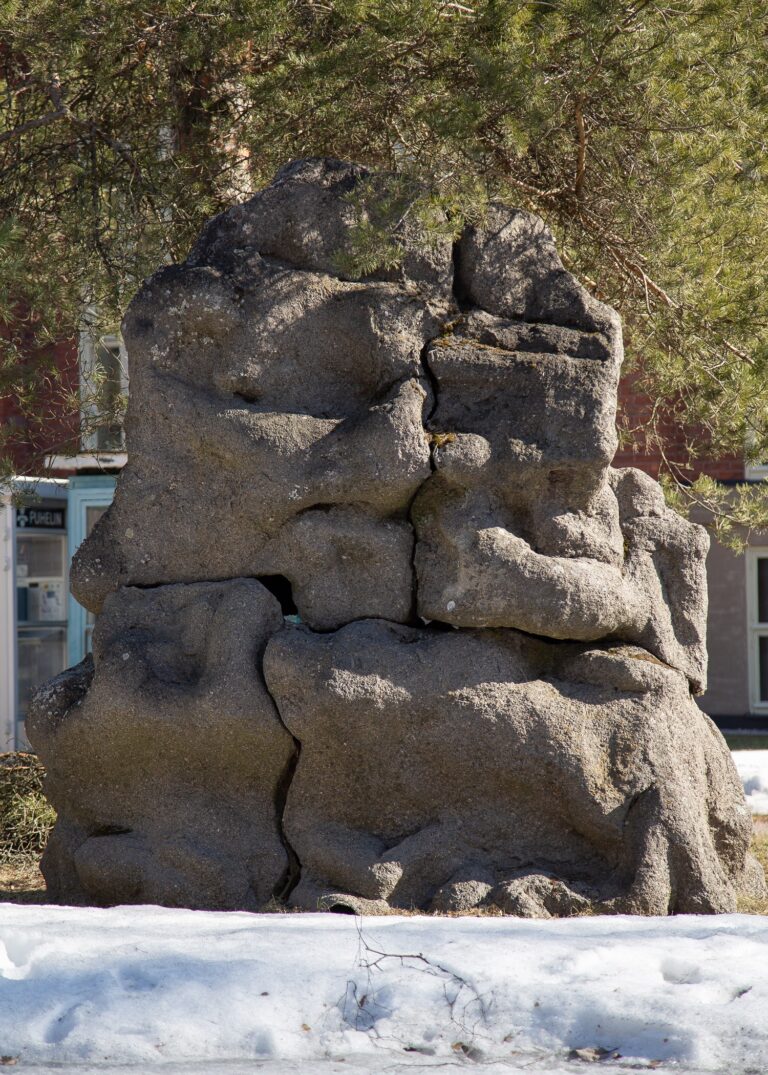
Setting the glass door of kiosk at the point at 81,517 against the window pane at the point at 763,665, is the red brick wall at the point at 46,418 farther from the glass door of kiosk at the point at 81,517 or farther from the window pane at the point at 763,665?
the window pane at the point at 763,665

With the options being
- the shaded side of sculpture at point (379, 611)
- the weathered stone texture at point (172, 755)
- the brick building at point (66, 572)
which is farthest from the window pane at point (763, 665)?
the weathered stone texture at point (172, 755)

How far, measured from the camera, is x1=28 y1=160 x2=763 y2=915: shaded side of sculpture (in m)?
5.03

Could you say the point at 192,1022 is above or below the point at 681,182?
below

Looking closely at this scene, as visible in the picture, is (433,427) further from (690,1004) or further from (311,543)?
(690,1004)

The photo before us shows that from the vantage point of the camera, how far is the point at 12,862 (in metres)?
7.26

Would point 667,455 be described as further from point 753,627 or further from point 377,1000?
point 377,1000

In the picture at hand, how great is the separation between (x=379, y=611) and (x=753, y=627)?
33.5 feet

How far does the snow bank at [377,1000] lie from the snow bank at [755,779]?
5369 millimetres

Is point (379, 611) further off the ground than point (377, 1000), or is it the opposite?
point (379, 611)

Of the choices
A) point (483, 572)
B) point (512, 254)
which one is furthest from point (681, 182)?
point (483, 572)

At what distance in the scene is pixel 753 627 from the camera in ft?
48.0

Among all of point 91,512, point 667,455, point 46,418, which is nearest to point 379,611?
point 46,418

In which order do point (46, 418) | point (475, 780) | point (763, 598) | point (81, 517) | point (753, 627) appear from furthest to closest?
point (763, 598) < point (753, 627) < point (81, 517) < point (46, 418) < point (475, 780)

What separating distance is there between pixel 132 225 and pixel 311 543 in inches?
133
